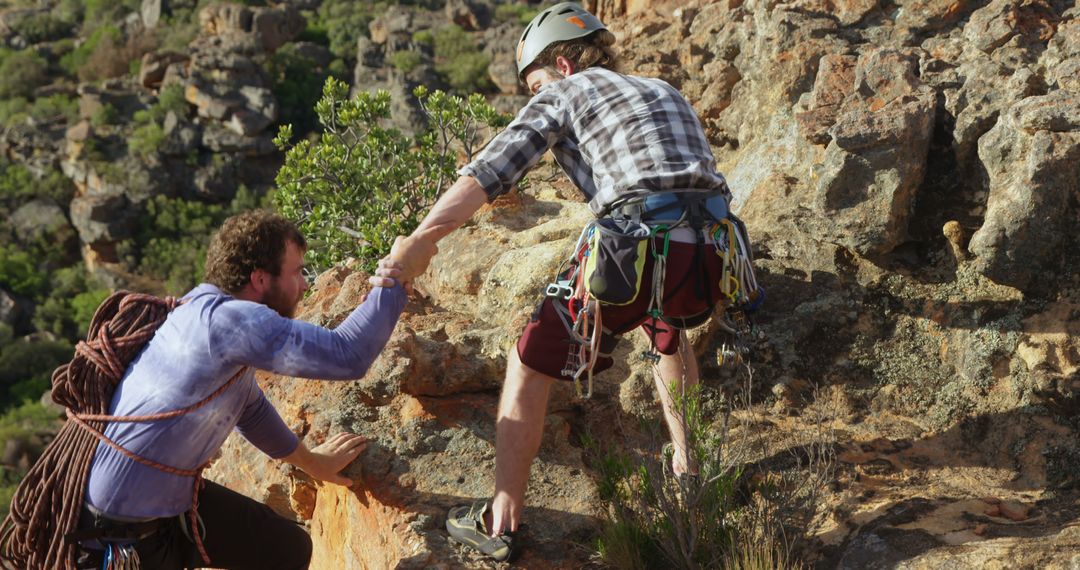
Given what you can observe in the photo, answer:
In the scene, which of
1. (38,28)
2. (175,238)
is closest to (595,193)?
(175,238)

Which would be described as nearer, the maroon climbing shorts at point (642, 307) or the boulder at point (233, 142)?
the maroon climbing shorts at point (642, 307)

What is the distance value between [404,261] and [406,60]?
43.3 m

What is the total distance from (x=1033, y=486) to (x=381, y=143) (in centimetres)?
521

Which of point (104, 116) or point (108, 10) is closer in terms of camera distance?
point (104, 116)

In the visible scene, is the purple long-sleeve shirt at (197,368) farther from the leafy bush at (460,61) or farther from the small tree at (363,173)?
the leafy bush at (460,61)

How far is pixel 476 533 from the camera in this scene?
11.4ft

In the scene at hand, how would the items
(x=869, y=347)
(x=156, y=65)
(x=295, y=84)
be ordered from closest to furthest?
(x=869, y=347) → (x=156, y=65) → (x=295, y=84)

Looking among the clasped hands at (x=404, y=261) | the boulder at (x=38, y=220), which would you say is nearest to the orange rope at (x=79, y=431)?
the clasped hands at (x=404, y=261)

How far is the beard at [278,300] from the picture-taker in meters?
3.09

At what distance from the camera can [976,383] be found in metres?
4.39

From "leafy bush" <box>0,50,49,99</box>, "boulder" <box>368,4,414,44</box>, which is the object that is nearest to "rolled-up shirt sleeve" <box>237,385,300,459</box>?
"boulder" <box>368,4,414,44</box>

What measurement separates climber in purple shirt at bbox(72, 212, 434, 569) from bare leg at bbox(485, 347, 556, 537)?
63 centimetres

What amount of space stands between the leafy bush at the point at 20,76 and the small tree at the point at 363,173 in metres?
49.3

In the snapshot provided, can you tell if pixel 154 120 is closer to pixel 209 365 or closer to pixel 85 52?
pixel 85 52
